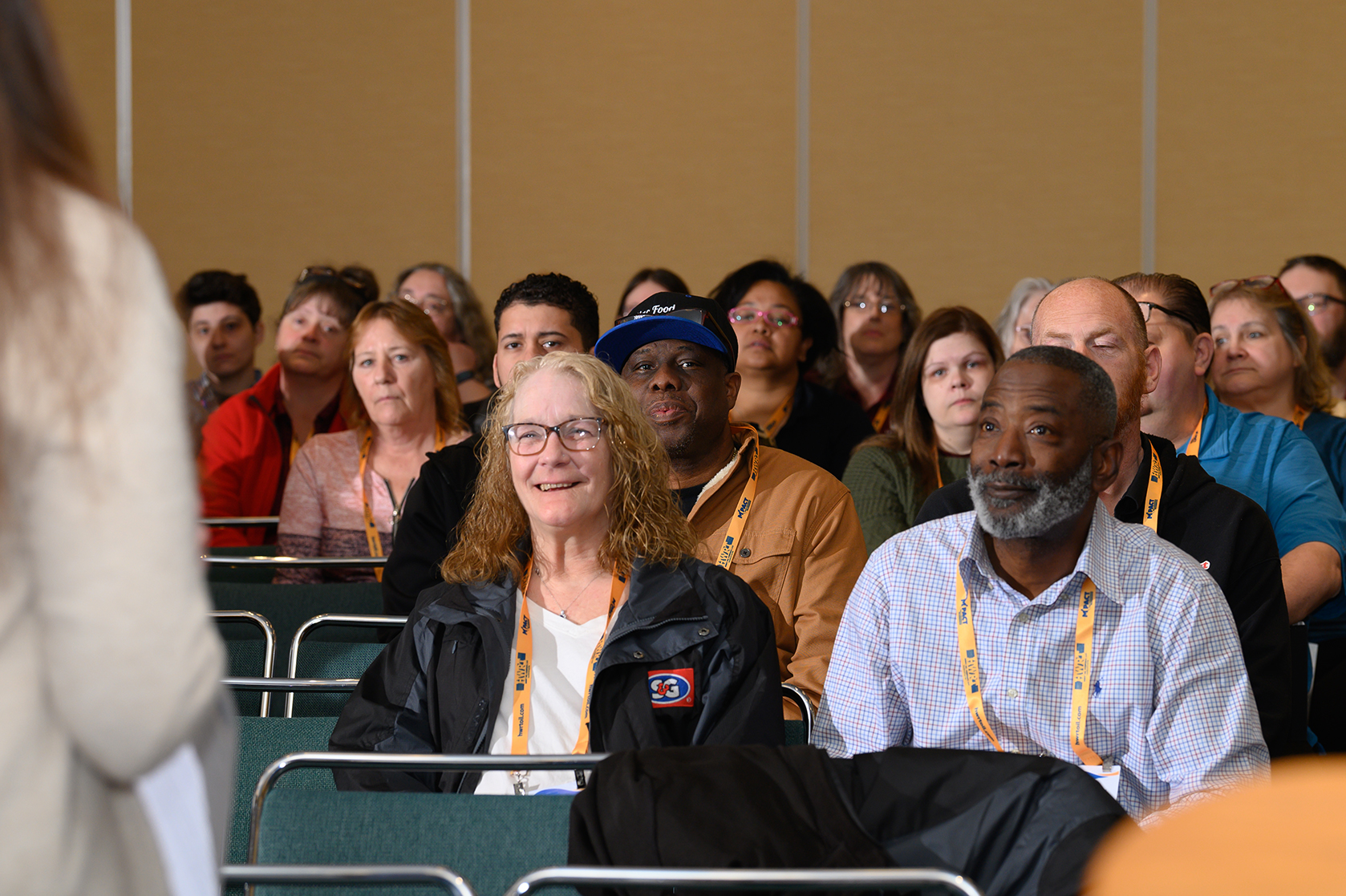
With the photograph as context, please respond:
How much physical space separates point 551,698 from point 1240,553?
53.3 inches

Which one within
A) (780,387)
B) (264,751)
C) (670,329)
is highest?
(670,329)

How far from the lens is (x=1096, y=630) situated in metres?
2.16

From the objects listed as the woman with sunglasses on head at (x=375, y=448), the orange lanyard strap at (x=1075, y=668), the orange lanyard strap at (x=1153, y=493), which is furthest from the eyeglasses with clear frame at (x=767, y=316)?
the orange lanyard strap at (x=1075, y=668)

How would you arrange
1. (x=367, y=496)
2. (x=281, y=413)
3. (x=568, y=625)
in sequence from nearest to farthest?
(x=568, y=625), (x=367, y=496), (x=281, y=413)

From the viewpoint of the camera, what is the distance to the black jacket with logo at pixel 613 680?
2.21 metres

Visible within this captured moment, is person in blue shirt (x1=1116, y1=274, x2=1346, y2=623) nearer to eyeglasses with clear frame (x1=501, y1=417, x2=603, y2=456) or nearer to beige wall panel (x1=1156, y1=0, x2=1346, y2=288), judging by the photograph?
eyeglasses with clear frame (x1=501, y1=417, x2=603, y2=456)

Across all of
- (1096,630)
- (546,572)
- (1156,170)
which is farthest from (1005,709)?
(1156,170)

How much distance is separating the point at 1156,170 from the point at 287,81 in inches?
190

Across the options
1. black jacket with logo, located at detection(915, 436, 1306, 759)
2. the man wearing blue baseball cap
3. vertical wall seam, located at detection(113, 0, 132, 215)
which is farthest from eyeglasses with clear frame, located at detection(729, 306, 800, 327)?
vertical wall seam, located at detection(113, 0, 132, 215)

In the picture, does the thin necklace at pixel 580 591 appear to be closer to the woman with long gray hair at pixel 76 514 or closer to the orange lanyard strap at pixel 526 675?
the orange lanyard strap at pixel 526 675

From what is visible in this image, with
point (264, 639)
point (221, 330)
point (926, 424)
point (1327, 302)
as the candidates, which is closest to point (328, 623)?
point (264, 639)

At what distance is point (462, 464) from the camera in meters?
3.42

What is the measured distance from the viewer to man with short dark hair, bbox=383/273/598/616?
127 inches

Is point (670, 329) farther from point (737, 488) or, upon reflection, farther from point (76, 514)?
point (76, 514)
